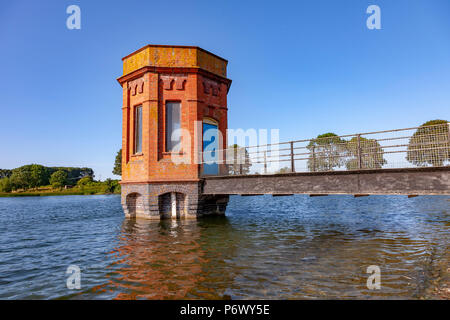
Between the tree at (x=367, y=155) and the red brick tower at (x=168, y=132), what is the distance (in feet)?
23.8

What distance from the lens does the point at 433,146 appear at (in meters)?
7.74

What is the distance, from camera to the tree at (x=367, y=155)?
8742 millimetres

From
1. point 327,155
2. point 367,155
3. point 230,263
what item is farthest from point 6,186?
point 367,155

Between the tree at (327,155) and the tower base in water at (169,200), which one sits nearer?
the tree at (327,155)

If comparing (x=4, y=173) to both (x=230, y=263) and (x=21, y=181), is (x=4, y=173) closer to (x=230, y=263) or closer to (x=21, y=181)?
(x=21, y=181)

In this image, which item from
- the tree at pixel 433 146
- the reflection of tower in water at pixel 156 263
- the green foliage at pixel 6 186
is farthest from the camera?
the green foliage at pixel 6 186

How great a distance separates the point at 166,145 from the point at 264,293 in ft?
Answer: 34.5

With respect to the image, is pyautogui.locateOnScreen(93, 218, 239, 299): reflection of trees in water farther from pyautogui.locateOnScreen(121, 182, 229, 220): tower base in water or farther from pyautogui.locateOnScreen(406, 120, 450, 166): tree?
pyautogui.locateOnScreen(406, 120, 450, 166): tree

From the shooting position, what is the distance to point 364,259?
6625 mm

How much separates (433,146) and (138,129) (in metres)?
13.2

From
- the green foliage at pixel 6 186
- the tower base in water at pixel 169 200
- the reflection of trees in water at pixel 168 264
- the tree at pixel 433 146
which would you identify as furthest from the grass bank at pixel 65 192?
the tree at pixel 433 146

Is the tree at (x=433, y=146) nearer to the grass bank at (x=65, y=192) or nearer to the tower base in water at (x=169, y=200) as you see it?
the tower base in water at (x=169, y=200)
